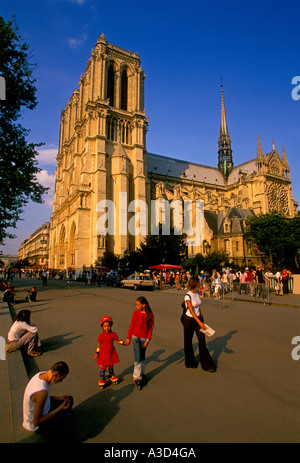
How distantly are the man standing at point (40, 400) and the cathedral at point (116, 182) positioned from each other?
3558cm

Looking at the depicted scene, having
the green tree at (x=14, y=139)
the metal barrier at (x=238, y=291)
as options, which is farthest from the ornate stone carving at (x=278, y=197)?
the green tree at (x=14, y=139)

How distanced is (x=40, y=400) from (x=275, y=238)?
41838 mm

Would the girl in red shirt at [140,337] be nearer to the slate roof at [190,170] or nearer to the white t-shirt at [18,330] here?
the white t-shirt at [18,330]

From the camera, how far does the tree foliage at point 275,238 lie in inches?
1578

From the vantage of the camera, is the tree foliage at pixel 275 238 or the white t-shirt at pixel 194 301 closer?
the white t-shirt at pixel 194 301

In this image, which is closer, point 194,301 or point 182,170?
point 194,301

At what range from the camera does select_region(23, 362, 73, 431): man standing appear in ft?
9.08

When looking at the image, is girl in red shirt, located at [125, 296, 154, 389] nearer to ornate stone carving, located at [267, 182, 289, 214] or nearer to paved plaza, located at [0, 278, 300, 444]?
paved plaza, located at [0, 278, 300, 444]

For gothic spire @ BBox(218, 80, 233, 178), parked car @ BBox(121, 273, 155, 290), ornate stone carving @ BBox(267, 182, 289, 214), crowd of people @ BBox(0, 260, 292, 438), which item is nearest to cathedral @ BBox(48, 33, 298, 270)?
ornate stone carving @ BBox(267, 182, 289, 214)

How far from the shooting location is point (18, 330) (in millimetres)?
5719

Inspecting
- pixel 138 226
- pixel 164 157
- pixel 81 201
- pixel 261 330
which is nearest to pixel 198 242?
pixel 138 226

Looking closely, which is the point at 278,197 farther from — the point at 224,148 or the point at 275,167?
the point at 224,148

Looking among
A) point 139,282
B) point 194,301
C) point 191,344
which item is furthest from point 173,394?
point 139,282

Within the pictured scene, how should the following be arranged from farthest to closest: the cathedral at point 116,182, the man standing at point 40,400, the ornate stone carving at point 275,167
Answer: the ornate stone carving at point 275,167
the cathedral at point 116,182
the man standing at point 40,400
